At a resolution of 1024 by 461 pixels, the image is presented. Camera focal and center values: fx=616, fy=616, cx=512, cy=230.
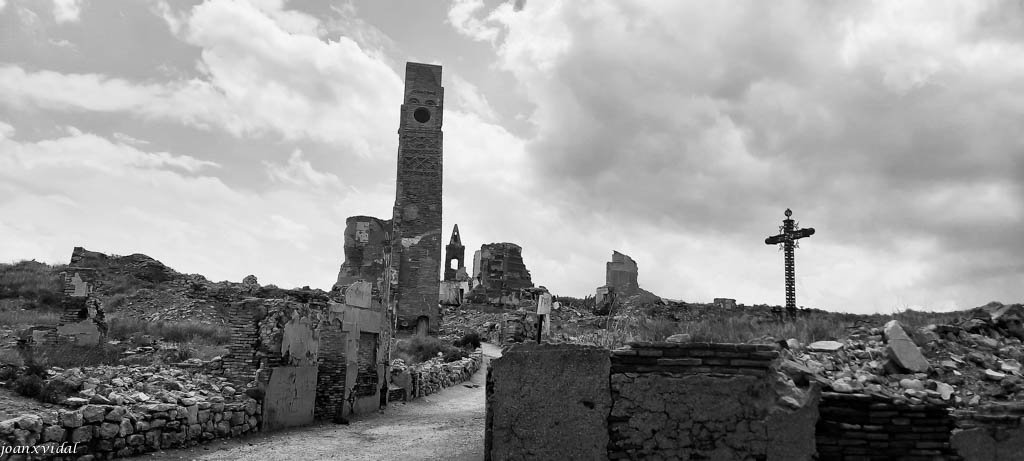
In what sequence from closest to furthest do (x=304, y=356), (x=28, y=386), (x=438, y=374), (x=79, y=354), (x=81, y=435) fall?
(x=81, y=435)
(x=28, y=386)
(x=304, y=356)
(x=79, y=354)
(x=438, y=374)

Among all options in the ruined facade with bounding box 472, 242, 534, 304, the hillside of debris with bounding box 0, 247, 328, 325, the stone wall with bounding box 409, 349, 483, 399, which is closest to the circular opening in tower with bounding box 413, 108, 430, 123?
the hillside of debris with bounding box 0, 247, 328, 325

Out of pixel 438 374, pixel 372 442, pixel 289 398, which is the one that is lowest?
pixel 372 442

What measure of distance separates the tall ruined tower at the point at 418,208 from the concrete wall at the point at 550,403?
23690 mm

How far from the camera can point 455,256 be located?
161 feet

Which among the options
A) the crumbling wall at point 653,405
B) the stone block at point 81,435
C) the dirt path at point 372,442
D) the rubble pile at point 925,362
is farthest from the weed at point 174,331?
the rubble pile at point 925,362

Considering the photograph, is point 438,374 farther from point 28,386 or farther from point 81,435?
point 81,435

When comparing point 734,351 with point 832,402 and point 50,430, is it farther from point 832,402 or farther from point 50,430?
point 50,430

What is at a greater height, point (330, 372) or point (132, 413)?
point (330, 372)

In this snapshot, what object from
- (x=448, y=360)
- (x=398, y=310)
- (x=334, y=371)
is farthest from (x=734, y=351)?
(x=398, y=310)

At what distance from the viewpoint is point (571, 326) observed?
2809cm

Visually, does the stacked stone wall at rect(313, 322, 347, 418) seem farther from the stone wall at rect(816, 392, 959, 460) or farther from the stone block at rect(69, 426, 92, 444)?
the stone wall at rect(816, 392, 959, 460)

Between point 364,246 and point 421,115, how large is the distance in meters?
9.22

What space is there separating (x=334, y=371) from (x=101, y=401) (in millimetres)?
4227

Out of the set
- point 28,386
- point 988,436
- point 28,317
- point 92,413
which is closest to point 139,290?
point 28,317
